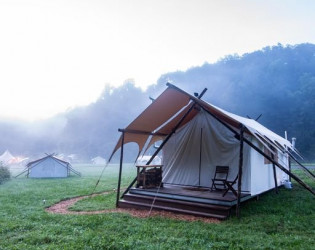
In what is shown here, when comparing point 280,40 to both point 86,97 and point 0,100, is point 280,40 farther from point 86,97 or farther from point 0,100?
point 0,100

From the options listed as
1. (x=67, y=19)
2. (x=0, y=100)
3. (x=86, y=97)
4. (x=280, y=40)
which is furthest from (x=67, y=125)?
(x=67, y=19)

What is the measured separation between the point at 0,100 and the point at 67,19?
77763 millimetres

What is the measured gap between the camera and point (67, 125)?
2650 inches

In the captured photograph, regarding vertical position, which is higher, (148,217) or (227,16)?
(227,16)

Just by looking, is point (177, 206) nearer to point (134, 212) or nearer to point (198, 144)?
point (134, 212)

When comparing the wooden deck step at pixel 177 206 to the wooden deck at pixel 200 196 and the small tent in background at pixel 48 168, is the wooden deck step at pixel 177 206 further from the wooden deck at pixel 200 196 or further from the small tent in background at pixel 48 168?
the small tent in background at pixel 48 168

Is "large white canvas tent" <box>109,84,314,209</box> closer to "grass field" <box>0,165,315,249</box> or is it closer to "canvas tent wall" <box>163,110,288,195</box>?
"canvas tent wall" <box>163,110,288,195</box>

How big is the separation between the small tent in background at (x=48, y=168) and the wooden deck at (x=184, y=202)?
11.2 m

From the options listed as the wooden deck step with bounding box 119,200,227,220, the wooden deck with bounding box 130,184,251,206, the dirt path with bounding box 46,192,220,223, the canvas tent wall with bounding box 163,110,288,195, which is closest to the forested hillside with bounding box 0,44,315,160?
the canvas tent wall with bounding box 163,110,288,195

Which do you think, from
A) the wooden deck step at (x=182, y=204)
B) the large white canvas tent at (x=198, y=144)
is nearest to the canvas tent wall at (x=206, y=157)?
the large white canvas tent at (x=198, y=144)

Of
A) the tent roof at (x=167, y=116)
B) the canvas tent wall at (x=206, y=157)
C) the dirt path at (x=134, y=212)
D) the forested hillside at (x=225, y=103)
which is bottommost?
the dirt path at (x=134, y=212)

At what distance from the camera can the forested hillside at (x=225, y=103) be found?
120 feet

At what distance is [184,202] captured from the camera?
6.54 m

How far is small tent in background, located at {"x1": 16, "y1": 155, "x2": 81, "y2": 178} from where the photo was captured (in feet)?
55.9
